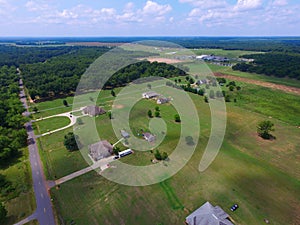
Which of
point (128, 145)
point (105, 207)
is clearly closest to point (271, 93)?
point (128, 145)

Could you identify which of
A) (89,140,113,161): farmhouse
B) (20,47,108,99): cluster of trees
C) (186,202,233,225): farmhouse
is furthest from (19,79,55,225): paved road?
(20,47,108,99): cluster of trees

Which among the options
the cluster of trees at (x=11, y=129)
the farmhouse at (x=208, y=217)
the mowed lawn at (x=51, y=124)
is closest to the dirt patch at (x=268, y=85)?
the farmhouse at (x=208, y=217)

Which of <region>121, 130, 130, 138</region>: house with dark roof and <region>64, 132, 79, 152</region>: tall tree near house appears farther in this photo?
<region>121, 130, 130, 138</region>: house with dark roof

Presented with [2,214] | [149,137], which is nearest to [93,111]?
[149,137]

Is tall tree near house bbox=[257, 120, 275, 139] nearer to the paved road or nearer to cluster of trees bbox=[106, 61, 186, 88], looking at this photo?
the paved road

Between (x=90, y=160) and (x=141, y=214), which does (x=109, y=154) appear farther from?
(x=141, y=214)

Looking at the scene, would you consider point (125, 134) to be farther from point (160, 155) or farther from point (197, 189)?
point (197, 189)
